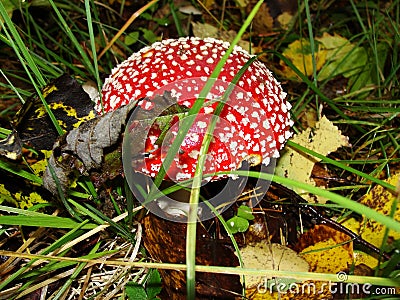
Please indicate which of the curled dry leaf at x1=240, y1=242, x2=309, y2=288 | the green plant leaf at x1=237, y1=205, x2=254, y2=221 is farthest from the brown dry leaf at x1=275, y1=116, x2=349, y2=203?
the curled dry leaf at x1=240, y1=242, x2=309, y2=288

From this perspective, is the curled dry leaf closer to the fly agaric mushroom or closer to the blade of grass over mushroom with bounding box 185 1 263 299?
the fly agaric mushroom

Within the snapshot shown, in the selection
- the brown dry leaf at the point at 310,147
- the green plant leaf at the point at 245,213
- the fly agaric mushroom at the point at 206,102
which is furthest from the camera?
the brown dry leaf at the point at 310,147

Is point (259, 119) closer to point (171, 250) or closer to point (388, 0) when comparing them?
point (171, 250)

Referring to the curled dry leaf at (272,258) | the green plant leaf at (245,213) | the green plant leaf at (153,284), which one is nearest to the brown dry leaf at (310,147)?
the green plant leaf at (245,213)

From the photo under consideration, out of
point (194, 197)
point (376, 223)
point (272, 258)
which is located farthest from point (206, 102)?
point (376, 223)

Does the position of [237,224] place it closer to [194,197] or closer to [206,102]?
[206,102]

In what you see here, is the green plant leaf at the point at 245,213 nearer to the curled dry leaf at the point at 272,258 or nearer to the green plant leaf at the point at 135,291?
the curled dry leaf at the point at 272,258
